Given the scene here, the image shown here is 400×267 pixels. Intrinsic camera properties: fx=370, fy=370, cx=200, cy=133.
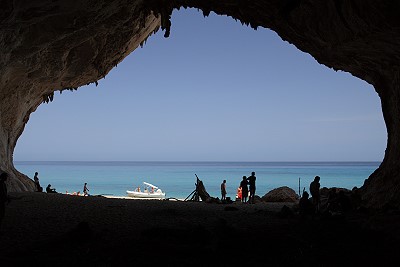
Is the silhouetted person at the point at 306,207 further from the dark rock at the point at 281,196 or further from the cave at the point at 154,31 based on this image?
the dark rock at the point at 281,196

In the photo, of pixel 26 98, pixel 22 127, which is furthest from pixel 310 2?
pixel 22 127

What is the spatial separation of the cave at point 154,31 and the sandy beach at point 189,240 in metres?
4.90

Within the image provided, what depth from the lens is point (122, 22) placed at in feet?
59.7

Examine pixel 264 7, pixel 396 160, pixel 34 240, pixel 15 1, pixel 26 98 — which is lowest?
pixel 34 240

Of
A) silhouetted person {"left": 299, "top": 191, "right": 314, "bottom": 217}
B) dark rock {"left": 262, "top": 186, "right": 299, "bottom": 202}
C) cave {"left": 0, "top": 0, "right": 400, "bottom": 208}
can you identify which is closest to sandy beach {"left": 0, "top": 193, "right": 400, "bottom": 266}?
silhouetted person {"left": 299, "top": 191, "right": 314, "bottom": 217}

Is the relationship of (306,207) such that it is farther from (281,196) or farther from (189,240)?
(281,196)

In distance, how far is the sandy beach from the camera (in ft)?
24.7

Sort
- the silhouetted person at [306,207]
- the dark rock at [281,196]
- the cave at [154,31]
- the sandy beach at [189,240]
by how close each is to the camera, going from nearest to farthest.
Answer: the sandy beach at [189,240] < the cave at [154,31] < the silhouetted person at [306,207] < the dark rock at [281,196]

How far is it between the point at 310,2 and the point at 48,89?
18700mm

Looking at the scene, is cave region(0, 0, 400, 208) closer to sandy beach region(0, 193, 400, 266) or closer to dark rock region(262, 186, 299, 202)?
sandy beach region(0, 193, 400, 266)

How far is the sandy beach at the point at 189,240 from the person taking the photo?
7535 mm

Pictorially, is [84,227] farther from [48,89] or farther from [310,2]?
[48,89]

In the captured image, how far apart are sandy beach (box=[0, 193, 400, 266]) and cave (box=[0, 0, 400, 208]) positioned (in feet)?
16.1

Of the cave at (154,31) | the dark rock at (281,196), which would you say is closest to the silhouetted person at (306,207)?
the cave at (154,31)
